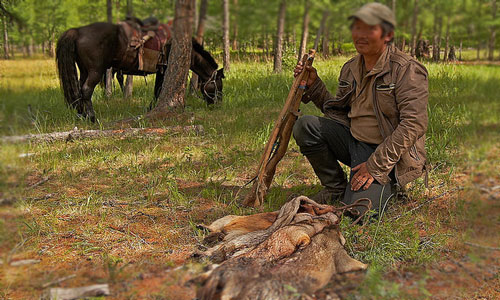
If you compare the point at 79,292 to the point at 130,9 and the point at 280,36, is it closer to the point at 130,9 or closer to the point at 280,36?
the point at 130,9

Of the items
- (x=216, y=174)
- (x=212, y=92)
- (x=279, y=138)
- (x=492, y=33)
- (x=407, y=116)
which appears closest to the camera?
(x=492, y=33)

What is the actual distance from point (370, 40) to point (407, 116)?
1.96 ft

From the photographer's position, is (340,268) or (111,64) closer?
(340,268)

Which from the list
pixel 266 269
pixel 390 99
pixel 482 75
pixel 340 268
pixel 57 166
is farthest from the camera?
pixel 57 166

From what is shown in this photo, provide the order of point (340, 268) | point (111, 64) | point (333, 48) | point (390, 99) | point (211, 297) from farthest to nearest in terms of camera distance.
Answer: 1. point (390, 99)
2. point (111, 64)
3. point (340, 268)
4. point (333, 48)
5. point (211, 297)

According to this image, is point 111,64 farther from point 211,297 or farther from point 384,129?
point 384,129

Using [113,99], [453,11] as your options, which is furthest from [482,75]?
[113,99]

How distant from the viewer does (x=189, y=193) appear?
3.63 meters

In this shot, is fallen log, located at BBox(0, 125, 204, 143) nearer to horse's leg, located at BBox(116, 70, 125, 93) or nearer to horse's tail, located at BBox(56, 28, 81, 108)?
horse's tail, located at BBox(56, 28, 81, 108)

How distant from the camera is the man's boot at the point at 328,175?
3.29m

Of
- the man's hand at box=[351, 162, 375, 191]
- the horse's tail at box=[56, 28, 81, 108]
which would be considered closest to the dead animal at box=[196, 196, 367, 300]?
the man's hand at box=[351, 162, 375, 191]

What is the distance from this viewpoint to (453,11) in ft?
5.01

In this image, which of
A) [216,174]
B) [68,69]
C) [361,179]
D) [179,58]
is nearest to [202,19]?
[179,58]

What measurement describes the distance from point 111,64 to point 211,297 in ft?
4.78
